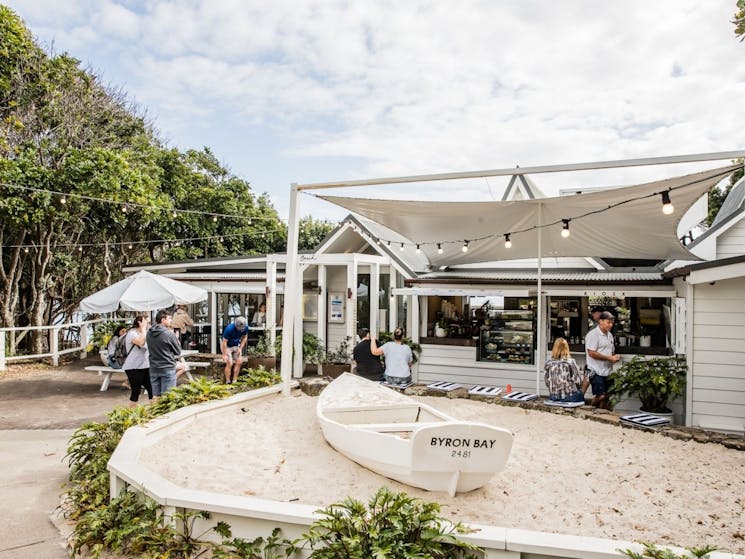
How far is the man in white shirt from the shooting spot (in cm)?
856

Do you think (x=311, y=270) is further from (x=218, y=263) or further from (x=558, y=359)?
(x=558, y=359)

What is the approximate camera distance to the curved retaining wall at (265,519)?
3.09 meters

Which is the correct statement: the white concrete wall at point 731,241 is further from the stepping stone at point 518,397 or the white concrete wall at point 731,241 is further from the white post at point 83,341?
the white post at point 83,341

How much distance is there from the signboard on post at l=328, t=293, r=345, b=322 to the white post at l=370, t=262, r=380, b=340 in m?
1.55

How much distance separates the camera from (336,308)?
1496 centimetres

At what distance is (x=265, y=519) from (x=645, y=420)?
5.74 meters

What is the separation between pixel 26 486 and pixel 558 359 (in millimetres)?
6949

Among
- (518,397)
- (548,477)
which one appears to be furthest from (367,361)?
(548,477)

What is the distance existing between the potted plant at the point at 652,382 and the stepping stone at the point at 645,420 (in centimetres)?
78

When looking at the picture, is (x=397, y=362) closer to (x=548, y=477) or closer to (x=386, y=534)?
(x=548, y=477)

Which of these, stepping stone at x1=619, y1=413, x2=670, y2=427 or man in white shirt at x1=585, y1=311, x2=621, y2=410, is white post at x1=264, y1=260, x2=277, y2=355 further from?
stepping stone at x1=619, y1=413, x2=670, y2=427

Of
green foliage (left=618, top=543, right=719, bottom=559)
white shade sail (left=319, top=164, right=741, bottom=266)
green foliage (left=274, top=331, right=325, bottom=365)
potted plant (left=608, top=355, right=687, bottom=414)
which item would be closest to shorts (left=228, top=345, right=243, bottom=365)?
green foliage (left=274, top=331, right=325, bottom=365)

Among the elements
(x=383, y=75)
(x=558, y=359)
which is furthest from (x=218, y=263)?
(x=558, y=359)

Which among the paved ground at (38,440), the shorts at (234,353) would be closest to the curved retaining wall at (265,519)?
the paved ground at (38,440)
